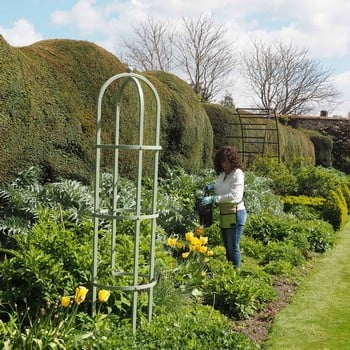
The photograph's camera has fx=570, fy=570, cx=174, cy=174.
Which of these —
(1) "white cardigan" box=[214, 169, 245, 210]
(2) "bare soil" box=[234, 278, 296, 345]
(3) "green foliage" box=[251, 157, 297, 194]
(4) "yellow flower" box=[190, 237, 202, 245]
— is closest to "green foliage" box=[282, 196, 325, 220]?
(3) "green foliage" box=[251, 157, 297, 194]

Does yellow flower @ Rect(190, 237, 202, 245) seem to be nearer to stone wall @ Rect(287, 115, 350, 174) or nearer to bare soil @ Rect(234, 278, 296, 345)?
bare soil @ Rect(234, 278, 296, 345)

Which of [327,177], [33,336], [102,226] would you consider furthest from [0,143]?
[327,177]

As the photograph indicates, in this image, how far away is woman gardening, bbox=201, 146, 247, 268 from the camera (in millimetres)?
6383

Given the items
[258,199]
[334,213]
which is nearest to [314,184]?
[334,213]

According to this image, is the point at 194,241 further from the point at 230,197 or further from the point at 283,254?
the point at 283,254

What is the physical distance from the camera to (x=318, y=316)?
5.95m

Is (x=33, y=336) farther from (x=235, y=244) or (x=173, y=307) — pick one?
(x=235, y=244)

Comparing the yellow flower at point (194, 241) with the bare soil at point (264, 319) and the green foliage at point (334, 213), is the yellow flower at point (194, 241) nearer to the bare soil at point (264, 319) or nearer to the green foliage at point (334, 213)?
the bare soil at point (264, 319)

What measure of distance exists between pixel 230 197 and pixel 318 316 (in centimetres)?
156

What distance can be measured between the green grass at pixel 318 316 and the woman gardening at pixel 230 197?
95cm

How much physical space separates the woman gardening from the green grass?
3.12 feet

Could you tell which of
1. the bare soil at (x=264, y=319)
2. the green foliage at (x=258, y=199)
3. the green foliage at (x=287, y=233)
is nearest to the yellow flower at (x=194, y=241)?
the bare soil at (x=264, y=319)

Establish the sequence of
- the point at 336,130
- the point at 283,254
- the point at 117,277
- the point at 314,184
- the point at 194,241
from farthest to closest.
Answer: the point at 336,130 → the point at 314,184 → the point at 283,254 → the point at 194,241 → the point at 117,277

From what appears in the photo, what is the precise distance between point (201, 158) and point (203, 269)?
21.1ft
